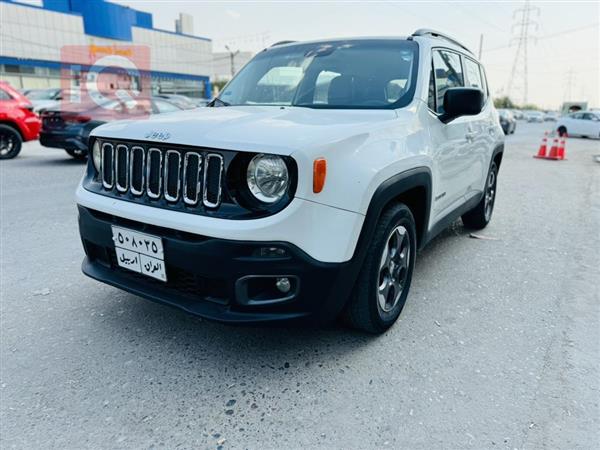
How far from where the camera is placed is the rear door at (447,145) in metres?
3.23

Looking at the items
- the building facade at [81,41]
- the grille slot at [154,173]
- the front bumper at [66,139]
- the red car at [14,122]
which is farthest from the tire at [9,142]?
the building facade at [81,41]

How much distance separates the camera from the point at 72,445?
1.94 m

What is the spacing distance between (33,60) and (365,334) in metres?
51.0

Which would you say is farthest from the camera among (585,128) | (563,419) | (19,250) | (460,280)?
(585,128)

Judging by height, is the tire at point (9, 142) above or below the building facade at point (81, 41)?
below

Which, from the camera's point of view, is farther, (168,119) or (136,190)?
(168,119)

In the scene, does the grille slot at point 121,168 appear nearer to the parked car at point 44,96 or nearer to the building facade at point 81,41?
the parked car at point 44,96

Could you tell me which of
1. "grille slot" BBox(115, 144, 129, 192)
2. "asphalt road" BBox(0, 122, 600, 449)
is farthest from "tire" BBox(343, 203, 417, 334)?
"grille slot" BBox(115, 144, 129, 192)

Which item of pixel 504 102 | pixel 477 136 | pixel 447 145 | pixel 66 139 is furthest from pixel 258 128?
pixel 504 102

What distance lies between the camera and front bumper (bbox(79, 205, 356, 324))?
2.08 metres

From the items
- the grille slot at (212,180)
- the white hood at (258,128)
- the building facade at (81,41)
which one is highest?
the building facade at (81,41)

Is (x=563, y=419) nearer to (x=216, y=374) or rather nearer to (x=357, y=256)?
(x=357, y=256)

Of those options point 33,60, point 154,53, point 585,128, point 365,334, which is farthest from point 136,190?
point 154,53

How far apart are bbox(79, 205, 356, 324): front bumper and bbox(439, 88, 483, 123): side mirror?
4.96ft
